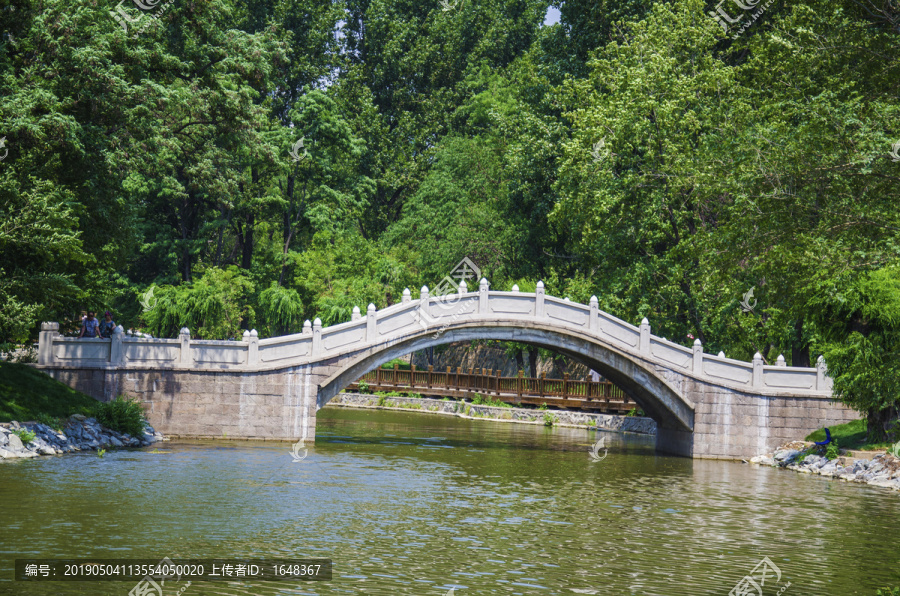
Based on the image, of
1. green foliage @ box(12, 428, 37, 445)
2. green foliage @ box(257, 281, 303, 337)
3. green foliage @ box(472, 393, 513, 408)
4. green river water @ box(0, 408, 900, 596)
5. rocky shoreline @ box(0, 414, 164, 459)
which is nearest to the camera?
green river water @ box(0, 408, 900, 596)

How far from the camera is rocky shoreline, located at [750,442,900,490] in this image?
69.5 ft

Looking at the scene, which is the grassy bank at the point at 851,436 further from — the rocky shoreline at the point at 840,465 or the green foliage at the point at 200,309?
the green foliage at the point at 200,309

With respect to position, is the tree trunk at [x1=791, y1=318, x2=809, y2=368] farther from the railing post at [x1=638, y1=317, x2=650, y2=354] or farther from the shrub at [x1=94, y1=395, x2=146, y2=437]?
the shrub at [x1=94, y1=395, x2=146, y2=437]

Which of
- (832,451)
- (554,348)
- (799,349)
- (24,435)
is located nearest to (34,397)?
(24,435)

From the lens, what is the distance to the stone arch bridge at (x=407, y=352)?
22.9 metres

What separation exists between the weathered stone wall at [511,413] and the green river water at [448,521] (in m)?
11.0

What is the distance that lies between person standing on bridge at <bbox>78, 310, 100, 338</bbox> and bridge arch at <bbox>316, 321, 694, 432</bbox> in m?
5.62

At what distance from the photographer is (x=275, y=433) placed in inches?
933

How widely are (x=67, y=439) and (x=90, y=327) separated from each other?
4647 millimetres

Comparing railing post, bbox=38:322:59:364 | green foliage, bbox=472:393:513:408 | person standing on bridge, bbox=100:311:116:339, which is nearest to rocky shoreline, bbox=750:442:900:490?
green foliage, bbox=472:393:513:408

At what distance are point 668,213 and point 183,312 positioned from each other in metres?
16.9

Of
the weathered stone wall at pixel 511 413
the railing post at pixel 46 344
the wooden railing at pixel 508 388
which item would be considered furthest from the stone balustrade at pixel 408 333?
the wooden railing at pixel 508 388

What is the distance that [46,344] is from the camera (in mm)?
21938

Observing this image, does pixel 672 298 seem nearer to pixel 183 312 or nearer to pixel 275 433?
pixel 275 433
